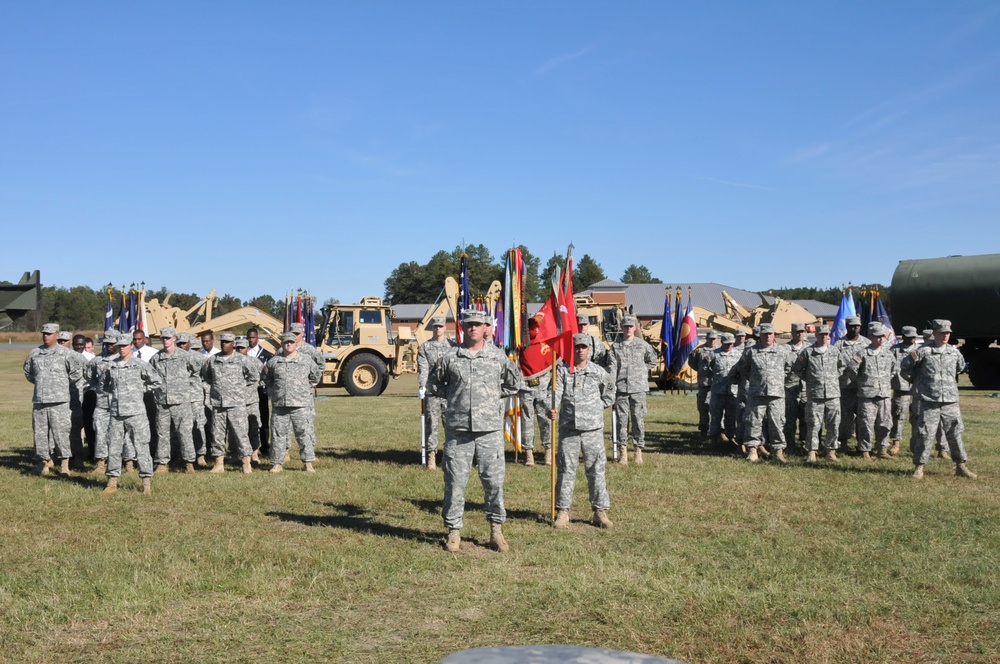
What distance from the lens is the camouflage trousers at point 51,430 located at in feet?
36.9

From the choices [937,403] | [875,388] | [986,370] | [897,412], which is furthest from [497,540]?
[986,370]

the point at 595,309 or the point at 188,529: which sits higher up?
the point at 595,309

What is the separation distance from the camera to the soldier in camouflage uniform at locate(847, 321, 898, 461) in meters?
11.9

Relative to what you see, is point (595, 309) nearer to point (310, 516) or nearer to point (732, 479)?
point (732, 479)

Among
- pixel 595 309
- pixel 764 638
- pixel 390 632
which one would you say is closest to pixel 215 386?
pixel 390 632

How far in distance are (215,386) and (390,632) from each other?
7052 mm

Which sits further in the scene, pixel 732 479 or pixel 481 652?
pixel 732 479

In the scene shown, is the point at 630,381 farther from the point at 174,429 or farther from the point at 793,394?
the point at 174,429

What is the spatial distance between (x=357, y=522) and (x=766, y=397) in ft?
20.6

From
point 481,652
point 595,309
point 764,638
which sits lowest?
point 764,638

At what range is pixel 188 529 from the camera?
7957 mm

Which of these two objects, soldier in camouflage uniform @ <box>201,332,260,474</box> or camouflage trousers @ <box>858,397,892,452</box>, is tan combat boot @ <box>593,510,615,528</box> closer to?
soldier in camouflage uniform @ <box>201,332,260,474</box>

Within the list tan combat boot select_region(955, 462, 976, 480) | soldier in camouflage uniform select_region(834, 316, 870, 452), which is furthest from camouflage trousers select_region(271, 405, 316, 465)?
tan combat boot select_region(955, 462, 976, 480)

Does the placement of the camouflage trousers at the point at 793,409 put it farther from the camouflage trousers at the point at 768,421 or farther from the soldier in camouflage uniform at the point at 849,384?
the camouflage trousers at the point at 768,421
